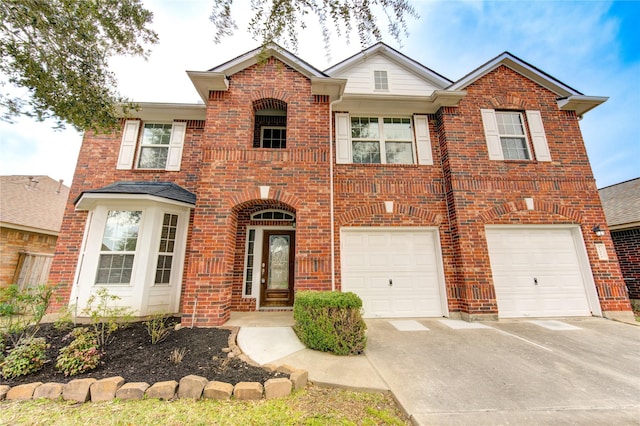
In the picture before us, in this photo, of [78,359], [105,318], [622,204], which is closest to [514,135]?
[622,204]

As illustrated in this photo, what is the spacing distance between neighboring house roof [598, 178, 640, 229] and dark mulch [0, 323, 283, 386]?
1109 centimetres

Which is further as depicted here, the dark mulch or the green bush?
the green bush

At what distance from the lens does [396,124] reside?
743 cm

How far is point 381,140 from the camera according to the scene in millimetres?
7191

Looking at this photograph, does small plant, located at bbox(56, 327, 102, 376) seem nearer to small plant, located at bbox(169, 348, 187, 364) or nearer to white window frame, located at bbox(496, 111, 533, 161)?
small plant, located at bbox(169, 348, 187, 364)

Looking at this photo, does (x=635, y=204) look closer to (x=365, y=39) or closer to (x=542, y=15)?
(x=542, y=15)

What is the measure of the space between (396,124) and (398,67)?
92.4 inches

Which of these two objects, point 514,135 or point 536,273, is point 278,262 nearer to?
point 536,273

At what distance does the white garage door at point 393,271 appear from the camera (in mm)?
6258

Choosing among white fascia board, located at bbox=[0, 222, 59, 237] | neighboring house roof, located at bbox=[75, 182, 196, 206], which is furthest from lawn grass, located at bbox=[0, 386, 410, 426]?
white fascia board, located at bbox=[0, 222, 59, 237]

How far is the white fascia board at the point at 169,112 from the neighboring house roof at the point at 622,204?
523 inches

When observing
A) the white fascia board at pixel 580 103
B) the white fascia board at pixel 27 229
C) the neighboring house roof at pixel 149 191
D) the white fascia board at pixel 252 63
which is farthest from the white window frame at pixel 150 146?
the white fascia board at pixel 580 103

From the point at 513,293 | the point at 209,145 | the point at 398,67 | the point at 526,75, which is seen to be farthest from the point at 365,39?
the point at 526,75

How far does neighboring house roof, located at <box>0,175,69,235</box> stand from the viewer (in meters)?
8.55
